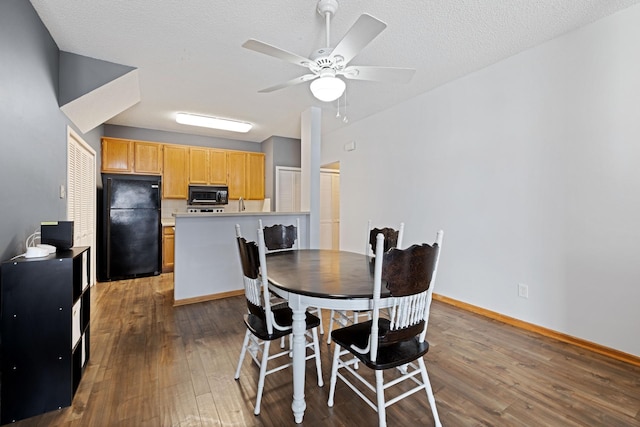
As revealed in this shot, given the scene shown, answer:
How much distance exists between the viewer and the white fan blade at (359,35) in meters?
1.57

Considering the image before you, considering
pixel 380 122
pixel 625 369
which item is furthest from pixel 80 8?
pixel 625 369

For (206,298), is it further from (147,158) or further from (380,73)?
(380,73)

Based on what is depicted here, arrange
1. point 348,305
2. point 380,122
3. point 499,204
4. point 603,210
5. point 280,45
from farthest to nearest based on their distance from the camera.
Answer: point 380,122
point 499,204
point 280,45
point 603,210
point 348,305

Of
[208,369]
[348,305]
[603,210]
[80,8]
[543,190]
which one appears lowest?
[208,369]

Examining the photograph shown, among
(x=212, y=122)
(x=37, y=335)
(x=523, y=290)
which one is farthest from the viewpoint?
(x=212, y=122)

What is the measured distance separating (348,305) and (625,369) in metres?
2.22

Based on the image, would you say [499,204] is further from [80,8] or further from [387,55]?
[80,8]

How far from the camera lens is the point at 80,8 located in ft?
6.97

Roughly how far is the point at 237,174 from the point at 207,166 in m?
0.59

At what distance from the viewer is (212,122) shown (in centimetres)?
480

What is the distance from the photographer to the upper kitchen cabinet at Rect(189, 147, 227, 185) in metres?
5.49

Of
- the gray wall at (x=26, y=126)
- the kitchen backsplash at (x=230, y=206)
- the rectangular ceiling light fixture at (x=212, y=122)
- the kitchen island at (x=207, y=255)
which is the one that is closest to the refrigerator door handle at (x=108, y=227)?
the kitchen backsplash at (x=230, y=206)

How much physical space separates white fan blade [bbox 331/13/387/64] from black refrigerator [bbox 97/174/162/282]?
156 inches

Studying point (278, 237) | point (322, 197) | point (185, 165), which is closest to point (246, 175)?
point (185, 165)
